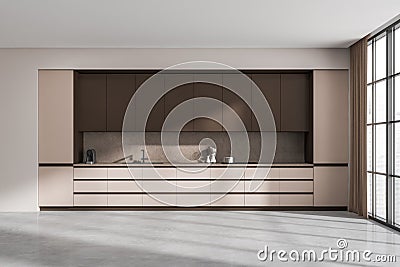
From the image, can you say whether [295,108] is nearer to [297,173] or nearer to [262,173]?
[297,173]

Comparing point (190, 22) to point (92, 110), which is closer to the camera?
point (190, 22)

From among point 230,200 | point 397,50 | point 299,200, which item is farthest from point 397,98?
point 230,200

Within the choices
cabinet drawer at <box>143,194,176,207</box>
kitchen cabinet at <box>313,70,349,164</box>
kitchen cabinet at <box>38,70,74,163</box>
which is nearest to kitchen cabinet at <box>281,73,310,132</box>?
kitchen cabinet at <box>313,70,349,164</box>

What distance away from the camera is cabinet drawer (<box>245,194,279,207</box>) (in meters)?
10.3

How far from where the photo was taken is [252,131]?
10.6 metres

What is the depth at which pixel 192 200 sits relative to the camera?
33.7ft

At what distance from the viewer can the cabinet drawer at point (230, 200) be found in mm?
10250

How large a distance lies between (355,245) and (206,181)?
144 inches

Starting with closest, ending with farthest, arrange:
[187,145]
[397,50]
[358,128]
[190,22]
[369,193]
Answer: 1. [190,22]
2. [397,50]
3. [369,193]
4. [358,128]
5. [187,145]

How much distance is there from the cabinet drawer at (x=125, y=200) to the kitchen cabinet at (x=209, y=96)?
1.52 m

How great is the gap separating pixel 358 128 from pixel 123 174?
147 inches

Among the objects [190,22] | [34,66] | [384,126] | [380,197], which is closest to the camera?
[190,22]

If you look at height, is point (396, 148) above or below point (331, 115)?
below

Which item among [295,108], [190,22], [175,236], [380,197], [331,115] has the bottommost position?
[175,236]
